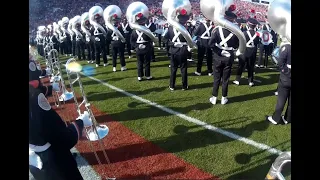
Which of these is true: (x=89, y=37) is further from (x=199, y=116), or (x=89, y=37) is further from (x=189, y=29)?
(x=199, y=116)

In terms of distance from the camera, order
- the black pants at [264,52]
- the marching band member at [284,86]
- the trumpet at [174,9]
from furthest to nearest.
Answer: the black pants at [264,52], the trumpet at [174,9], the marching band member at [284,86]

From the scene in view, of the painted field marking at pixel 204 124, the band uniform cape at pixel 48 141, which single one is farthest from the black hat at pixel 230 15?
the band uniform cape at pixel 48 141

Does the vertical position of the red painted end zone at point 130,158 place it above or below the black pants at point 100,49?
below

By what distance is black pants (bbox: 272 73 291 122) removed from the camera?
2004 millimetres

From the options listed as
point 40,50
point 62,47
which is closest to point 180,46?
point 62,47

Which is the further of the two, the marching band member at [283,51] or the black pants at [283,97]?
the black pants at [283,97]

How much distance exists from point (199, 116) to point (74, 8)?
1.23m

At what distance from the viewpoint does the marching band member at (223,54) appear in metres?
2.36

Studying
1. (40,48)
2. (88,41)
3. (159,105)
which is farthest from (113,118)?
(40,48)

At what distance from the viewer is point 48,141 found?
1.71 m

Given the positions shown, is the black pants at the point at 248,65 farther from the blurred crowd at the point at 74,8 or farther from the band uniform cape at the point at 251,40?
the blurred crowd at the point at 74,8
